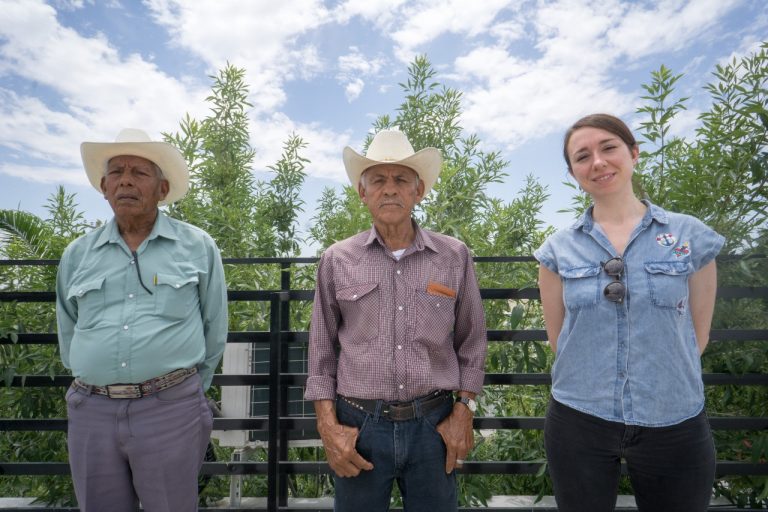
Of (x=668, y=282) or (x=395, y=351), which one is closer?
(x=668, y=282)

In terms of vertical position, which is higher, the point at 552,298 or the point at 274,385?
the point at 552,298

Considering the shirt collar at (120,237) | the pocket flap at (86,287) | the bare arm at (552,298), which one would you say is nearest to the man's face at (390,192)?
the bare arm at (552,298)

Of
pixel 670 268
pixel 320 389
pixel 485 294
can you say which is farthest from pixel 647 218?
pixel 320 389

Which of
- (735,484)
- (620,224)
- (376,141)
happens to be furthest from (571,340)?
(735,484)

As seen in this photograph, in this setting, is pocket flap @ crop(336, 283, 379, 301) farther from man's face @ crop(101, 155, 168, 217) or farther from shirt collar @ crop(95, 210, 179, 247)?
man's face @ crop(101, 155, 168, 217)

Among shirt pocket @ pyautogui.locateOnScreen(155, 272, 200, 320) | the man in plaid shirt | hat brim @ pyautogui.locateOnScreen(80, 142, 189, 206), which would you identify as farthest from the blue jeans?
hat brim @ pyautogui.locateOnScreen(80, 142, 189, 206)

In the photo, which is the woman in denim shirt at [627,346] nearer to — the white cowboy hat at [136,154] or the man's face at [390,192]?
the man's face at [390,192]

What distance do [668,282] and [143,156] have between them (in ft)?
6.49

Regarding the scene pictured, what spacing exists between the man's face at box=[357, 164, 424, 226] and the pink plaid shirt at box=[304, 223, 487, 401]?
95 millimetres

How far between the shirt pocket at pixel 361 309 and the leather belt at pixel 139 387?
2.22 ft

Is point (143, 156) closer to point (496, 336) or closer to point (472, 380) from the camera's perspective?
point (472, 380)

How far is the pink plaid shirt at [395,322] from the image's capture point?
1.69m

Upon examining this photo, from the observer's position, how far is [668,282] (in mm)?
1478

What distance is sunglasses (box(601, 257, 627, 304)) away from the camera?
1483mm
